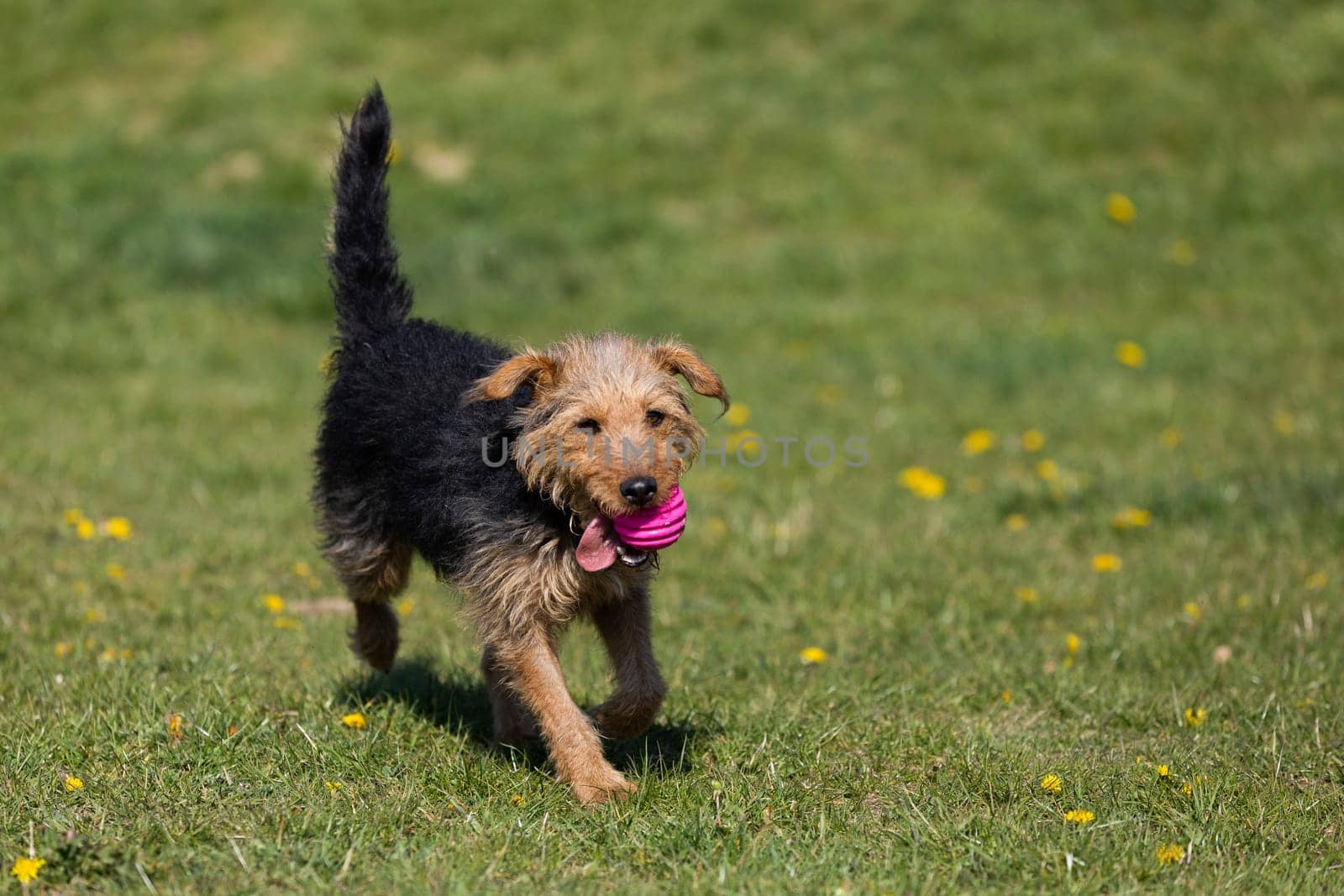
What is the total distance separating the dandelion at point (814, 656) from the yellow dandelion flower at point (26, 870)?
307 cm

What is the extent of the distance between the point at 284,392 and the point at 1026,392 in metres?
5.34

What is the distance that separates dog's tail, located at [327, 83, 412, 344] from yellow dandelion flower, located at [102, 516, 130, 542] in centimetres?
211

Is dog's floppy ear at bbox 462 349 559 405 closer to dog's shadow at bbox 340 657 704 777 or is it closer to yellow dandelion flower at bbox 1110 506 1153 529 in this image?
dog's shadow at bbox 340 657 704 777

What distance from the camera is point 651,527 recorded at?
3.97m

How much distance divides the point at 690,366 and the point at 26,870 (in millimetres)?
2394

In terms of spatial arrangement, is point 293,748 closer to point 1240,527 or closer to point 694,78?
point 1240,527

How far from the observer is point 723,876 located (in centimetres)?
346

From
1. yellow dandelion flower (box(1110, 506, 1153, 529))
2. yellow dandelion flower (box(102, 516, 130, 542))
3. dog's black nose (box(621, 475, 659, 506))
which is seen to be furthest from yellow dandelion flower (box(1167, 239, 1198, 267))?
dog's black nose (box(621, 475, 659, 506))

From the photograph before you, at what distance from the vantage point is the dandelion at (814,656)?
5.53 metres

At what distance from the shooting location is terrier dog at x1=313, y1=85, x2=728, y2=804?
4.09 m

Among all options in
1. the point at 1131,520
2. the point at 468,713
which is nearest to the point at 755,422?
the point at 1131,520

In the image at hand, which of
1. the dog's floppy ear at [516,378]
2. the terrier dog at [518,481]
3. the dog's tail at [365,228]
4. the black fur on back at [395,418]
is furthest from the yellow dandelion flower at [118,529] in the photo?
the dog's floppy ear at [516,378]

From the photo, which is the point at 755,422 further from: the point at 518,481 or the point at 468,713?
the point at 518,481

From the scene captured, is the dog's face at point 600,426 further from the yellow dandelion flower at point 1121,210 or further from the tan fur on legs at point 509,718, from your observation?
the yellow dandelion flower at point 1121,210
